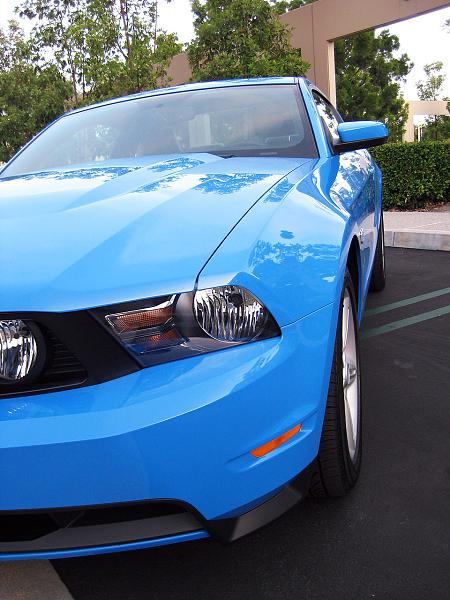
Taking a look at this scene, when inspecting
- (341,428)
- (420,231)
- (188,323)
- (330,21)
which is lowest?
(420,231)

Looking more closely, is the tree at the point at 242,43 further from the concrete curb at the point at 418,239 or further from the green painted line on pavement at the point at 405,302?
the green painted line on pavement at the point at 405,302

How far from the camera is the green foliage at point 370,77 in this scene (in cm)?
2280

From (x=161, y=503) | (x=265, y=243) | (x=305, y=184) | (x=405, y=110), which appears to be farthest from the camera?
(x=405, y=110)

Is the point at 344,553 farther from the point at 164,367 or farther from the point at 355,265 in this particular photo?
the point at 355,265

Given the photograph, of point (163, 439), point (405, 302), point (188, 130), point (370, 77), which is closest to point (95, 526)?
point (163, 439)

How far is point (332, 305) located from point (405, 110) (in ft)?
87.7

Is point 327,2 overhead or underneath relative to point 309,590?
overhead

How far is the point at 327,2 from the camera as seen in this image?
1569cm

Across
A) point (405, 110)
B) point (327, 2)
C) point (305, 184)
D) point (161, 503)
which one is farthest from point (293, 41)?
point (161, 503)

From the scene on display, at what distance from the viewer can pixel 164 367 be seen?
4.68 ft

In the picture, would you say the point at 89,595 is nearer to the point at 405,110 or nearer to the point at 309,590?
the point at 309,590

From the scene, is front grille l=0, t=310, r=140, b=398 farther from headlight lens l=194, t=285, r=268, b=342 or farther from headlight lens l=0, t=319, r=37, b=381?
headlight lens l=194, t=285, r=268, b=342

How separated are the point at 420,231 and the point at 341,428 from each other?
5311mm

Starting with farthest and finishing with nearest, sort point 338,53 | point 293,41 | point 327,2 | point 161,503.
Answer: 1. point 338,53
2. point 293,41
3. point 327,2
4. point 161,503
